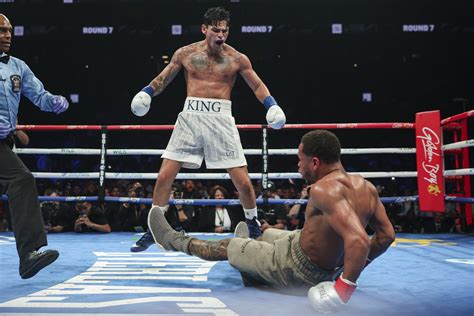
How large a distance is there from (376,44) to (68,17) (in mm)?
7230

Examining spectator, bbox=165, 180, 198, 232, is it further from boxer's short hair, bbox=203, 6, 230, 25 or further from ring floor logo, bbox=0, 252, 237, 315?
boxer's short hair, bbox=203, 6, 230, 25

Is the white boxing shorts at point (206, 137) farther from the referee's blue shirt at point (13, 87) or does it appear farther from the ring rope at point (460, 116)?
the ring rope at point (460, 116)

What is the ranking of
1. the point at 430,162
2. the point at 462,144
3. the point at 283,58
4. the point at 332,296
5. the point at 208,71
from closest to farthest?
the point at 332,296
the point at 208,71
the point at 462,144
the point at 430,162
the point at 283,58

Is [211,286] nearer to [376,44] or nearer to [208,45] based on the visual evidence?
[208,45]

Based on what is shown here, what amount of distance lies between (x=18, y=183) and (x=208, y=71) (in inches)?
48.0

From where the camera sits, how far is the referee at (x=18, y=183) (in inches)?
84.7

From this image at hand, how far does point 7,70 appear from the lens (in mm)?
2373

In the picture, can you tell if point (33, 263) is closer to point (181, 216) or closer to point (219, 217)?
point (181, 216)

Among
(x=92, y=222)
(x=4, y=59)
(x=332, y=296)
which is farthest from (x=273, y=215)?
(x=332, y=296)

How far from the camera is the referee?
215 cm

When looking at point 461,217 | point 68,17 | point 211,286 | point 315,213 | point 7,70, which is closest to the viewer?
point 315,213

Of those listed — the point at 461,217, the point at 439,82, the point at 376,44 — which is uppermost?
the point at 376,44

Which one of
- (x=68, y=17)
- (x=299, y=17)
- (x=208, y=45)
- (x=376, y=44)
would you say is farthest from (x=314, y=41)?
(x=208, y=45)

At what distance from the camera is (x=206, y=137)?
284 cm
